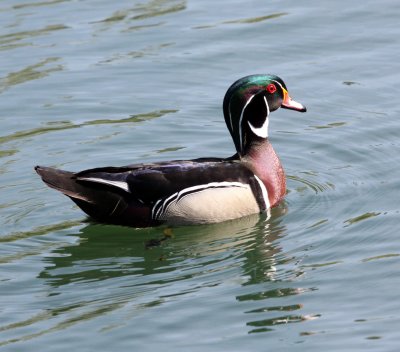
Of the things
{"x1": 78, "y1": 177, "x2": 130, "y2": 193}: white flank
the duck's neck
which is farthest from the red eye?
{"x1": 78, "y1": 177, "x2": 130, "y2": 193}: white flank

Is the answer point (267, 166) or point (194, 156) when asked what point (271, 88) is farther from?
point (194, 156)

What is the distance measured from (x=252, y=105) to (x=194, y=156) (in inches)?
46.2

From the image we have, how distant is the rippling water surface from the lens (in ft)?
32.0

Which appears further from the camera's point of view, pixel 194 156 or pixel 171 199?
pixel 194 156

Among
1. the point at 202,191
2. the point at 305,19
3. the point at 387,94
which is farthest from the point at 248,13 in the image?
the point at 202,191

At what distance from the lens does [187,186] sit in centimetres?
1202

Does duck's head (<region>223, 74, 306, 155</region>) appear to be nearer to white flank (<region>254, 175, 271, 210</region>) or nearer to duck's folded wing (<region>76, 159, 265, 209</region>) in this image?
white flank (<region>254, 175, 271, 210</region>)

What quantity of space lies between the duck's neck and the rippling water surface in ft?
0.54

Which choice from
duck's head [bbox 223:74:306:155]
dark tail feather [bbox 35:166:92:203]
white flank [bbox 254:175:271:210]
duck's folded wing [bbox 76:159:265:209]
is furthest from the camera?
duck's head [bbox 223:74:306:155]

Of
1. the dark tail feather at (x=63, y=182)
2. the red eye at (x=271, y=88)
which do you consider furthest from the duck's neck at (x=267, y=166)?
the dark tail feather at (x=63, y=182)

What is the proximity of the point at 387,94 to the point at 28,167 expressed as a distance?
14.1 feet

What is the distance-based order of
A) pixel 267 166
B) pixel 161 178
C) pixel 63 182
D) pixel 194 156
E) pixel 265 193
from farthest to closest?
pixel 194 156 < pixel 267 166 < pixel 265 193 < pixel 161 178 < pixel 63 182

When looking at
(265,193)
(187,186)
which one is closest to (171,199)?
(187,186)

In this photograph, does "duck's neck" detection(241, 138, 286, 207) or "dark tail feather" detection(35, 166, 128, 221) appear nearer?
"dark tail feather" detection(35, 166, 128, 221)
